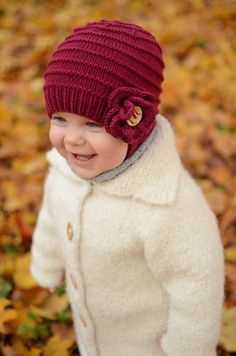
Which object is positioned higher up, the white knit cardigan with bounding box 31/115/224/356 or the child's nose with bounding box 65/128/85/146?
the child's nose with bounding box 65/128/85/146

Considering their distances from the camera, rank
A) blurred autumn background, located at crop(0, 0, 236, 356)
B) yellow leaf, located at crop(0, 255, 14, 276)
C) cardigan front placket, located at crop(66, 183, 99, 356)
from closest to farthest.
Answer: cardigan front placket, located at crop(66, 183, 99, 356) < blurred autumn background, located at crop(0, 0, 236, 356) < yellow leaf, located at crop(0, 255, 14, 276)

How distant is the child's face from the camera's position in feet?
3.75

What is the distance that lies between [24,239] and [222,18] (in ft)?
8.54

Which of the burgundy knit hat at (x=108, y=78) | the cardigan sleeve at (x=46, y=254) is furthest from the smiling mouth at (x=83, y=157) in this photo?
the cardigan sleeve at (x=46, y=254)

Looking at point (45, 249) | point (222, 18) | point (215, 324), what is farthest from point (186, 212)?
point (222, 18)

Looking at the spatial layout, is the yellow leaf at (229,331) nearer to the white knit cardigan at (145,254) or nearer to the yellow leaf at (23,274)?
the white knit cardigan at (145,254)

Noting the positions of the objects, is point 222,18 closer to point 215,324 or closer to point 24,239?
point 24,239

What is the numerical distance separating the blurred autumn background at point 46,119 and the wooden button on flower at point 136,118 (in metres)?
0.99

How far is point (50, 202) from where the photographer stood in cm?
152

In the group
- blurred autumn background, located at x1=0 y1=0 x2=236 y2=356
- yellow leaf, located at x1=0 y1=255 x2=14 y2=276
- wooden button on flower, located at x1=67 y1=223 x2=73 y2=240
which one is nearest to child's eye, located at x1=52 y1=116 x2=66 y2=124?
wooden button on flower, located at x1=67 y1=223 x2=73 y2=240

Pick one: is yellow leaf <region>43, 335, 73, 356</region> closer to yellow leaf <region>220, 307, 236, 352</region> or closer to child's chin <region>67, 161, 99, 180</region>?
yellow leaf <region>220, 307, 236, 352</region>

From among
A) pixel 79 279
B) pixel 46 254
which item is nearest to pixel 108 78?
pixel 79 279

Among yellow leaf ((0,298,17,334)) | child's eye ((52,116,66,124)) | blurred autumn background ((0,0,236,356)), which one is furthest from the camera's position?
blurred autumn background ((0,0,236,356))

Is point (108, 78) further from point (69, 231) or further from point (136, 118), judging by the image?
point (69, 231)
